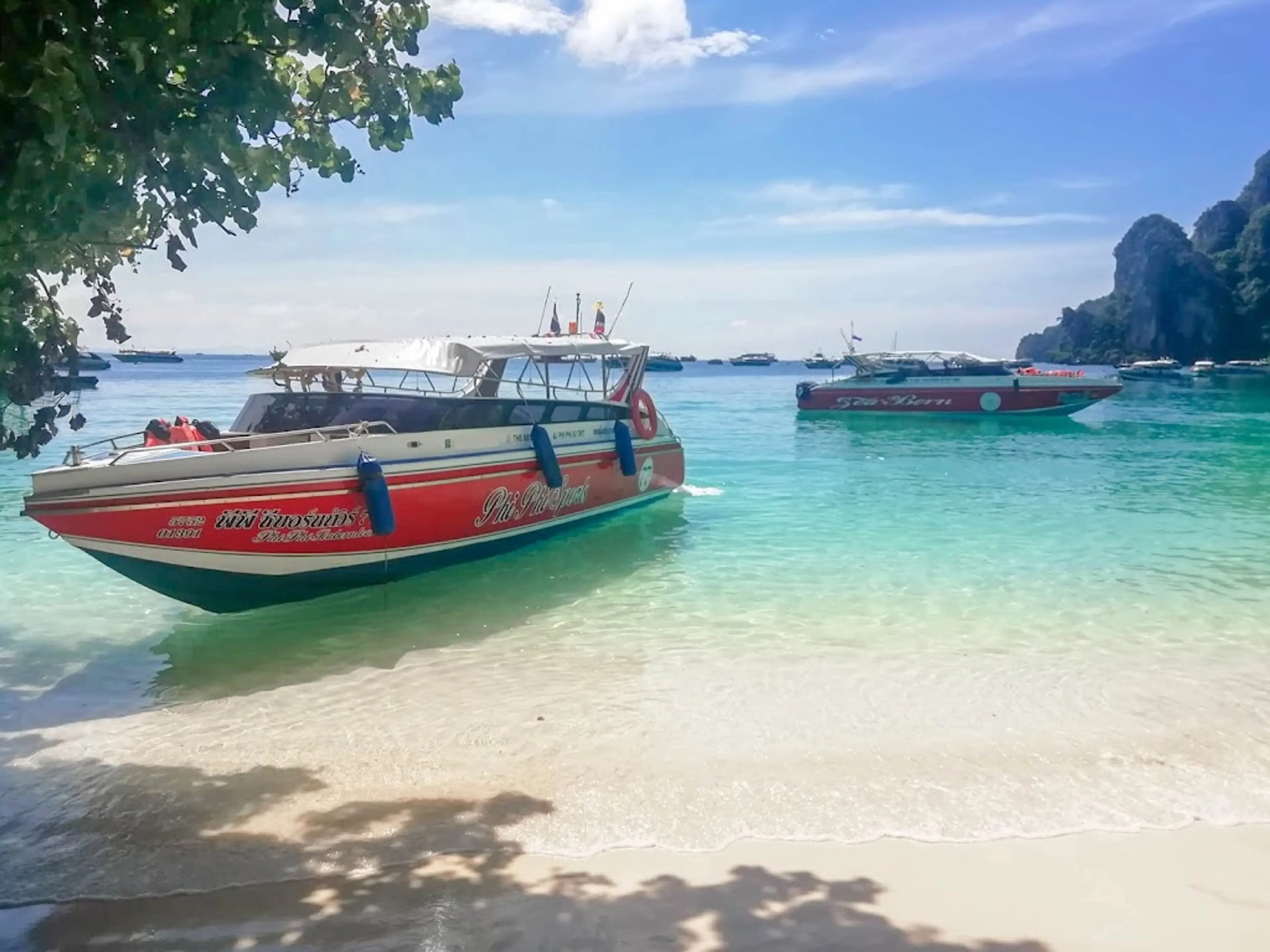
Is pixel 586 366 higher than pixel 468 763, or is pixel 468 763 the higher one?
pixel 586 366

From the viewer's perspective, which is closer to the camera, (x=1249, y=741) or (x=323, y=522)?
(x=1249, y=741)

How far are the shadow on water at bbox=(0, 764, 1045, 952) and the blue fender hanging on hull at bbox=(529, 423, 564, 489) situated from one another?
8.32 metres

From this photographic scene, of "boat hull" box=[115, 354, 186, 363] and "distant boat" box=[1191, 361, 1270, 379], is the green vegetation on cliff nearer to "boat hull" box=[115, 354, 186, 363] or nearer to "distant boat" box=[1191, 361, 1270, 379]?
"distant boat" box=[1191, 361, 1270, 379]

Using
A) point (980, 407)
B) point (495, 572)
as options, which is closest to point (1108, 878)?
point (495, 572)

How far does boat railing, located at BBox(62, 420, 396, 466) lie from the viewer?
10.2m

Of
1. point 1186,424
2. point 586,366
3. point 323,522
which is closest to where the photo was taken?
point 323,522

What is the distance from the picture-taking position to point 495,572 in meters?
13.6

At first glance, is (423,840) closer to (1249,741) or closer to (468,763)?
(468,763)

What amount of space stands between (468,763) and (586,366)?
11.0m

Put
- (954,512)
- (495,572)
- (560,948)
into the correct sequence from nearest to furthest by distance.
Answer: (560,948) → (495,572) → (954,512)

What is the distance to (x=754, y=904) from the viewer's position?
200 inches

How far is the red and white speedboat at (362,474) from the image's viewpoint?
9930 millimetres

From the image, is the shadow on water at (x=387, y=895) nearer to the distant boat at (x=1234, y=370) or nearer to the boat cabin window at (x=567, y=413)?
the boat cabin window at (x=567, y=413)

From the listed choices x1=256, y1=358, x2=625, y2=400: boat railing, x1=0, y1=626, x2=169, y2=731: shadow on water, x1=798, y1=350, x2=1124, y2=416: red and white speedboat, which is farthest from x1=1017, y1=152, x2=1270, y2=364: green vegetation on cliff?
x1=0, y1=626, x2=169, y2=731: shadow on water
